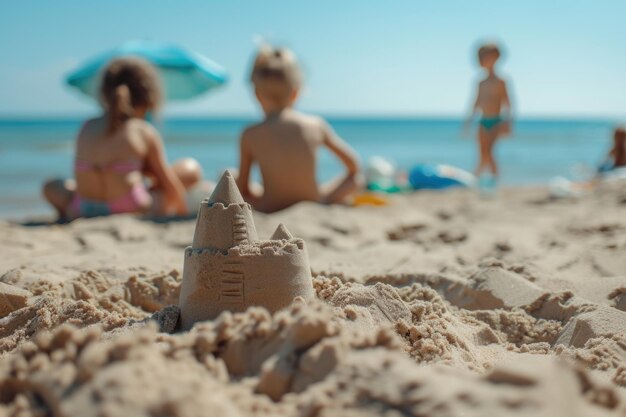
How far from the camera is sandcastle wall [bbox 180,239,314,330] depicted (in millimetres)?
2043

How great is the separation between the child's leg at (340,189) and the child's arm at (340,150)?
0.06 meters

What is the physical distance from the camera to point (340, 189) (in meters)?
5.43

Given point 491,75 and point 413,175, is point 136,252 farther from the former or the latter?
point 491,75

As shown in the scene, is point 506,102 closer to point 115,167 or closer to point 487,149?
point 487,149

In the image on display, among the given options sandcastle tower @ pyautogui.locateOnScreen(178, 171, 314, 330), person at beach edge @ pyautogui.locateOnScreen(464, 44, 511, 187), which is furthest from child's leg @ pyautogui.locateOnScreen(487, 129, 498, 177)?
sandcastle tower @ pyautogui.locateOnScreen(178, 171, 314, 330)

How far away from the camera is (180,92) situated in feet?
24.8

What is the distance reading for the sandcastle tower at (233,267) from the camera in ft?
6.71

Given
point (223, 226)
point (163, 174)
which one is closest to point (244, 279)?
point (223, 226)

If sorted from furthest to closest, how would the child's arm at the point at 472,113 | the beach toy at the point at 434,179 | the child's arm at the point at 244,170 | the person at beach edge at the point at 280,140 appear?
the child's arm at the point at 472,113 → the beach toy at the point at 434,179 → the child's arm at the point at 244,170 → the person at beach edge at the point at 280,140

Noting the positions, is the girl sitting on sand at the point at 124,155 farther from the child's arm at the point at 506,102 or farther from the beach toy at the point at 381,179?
the child's arm at the point at 506,102

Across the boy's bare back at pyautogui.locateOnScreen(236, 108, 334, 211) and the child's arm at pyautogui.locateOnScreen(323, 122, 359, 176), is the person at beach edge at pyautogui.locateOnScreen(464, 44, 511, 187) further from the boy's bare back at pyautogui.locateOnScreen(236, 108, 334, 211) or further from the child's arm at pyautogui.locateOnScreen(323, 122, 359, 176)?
the boy's bare back at pyautogui.locateOnScreen(236, 108, 334, 211)

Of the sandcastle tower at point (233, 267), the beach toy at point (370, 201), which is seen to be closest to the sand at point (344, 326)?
the sandcastle tower at point (233, 267)

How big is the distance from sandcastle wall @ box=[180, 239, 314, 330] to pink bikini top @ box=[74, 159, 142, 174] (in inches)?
121

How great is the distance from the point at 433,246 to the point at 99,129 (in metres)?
2.64
